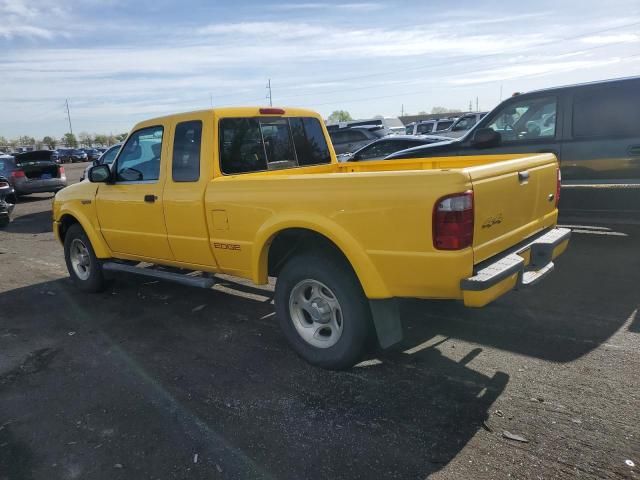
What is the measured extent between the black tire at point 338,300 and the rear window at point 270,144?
1.25 metres

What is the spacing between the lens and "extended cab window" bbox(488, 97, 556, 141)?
6434mm

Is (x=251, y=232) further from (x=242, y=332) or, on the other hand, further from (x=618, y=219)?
(x=618, y=219)

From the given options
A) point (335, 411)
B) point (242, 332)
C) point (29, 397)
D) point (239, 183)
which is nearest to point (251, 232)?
point (239, 183)

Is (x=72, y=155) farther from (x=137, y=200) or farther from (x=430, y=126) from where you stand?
(x=137, y=200)

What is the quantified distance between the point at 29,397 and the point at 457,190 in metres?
3.33

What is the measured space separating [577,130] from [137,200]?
17.3ft

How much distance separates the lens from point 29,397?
11.9ft

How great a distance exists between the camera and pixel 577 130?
6.18 meters

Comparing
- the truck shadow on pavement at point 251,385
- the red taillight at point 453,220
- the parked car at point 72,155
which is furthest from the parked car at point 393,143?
the parked car at point 72,155

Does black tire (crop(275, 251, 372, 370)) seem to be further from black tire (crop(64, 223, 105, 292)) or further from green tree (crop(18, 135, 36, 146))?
green tree (crop(18, 135, 36, 146))

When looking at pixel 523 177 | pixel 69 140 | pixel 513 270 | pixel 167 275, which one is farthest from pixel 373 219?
pixel 69 140

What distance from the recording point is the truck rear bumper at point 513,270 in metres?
2.98

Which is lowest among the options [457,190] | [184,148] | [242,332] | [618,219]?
[242,332]

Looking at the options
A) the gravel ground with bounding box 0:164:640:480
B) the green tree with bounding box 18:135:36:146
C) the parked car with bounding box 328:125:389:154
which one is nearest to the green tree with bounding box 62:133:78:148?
the green tree with bounding box 18:135:36:146
